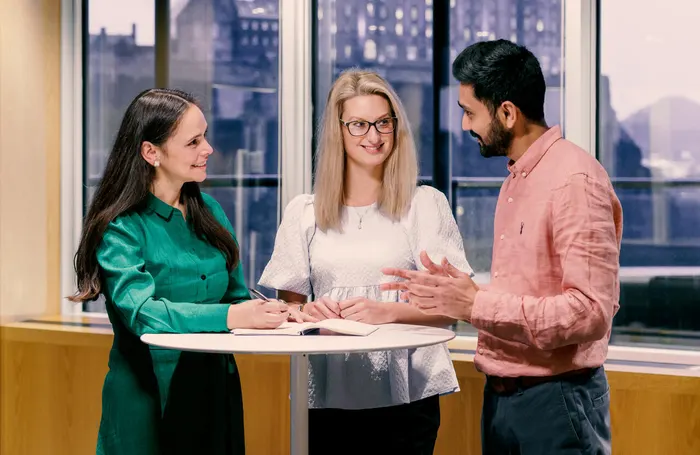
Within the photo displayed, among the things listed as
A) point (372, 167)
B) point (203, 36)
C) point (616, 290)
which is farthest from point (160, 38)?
point (616, 290)

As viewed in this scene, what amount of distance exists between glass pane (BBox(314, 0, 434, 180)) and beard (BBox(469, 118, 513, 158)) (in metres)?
1.82

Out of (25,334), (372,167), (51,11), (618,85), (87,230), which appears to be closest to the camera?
(87,230)

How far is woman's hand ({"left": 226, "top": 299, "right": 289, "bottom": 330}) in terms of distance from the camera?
7.29 ft

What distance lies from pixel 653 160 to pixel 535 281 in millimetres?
1902

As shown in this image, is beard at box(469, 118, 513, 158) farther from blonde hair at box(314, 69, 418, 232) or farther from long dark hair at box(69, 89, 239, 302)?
long dark hair at box(69, 89, 239, 302)

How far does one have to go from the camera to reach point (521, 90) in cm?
194

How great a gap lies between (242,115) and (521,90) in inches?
96.3

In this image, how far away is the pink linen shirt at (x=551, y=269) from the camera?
5.70ft

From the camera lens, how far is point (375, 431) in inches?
97.4

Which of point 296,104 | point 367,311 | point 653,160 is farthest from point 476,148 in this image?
point 367,311

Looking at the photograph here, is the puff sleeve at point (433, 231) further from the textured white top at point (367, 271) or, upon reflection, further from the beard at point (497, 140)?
the beard at point (497, 140)

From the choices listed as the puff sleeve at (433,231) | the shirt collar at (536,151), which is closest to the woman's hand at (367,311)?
the puff sleeve at (433,231)

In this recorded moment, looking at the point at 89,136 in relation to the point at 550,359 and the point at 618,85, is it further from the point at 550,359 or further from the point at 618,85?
the point at 550,359

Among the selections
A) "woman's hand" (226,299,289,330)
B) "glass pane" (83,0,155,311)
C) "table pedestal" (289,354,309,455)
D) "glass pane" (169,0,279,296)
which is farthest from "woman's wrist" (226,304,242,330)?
"glass pane" (83,0,155,311)
